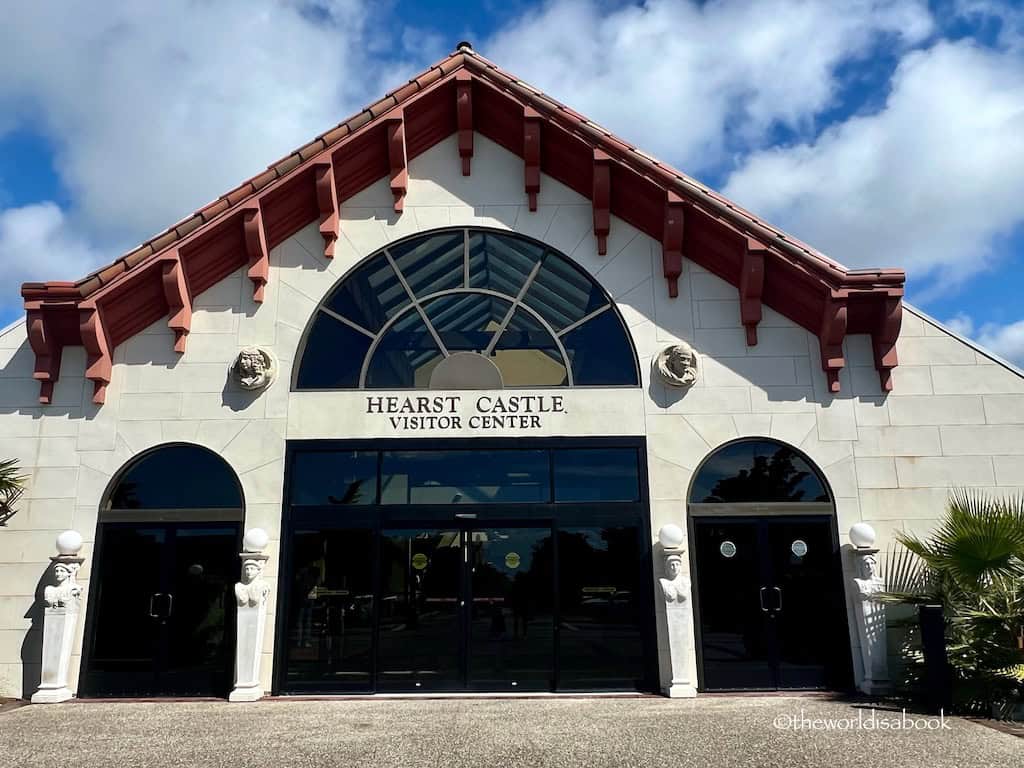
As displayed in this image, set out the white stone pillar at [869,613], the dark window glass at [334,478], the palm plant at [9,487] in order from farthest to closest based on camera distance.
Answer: the dark window glass at [334,478], the palm plant at [9,487], the white stone pillar at [869,613]

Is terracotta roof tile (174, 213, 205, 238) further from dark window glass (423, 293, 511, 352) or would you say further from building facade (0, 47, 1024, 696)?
dark window glass (423, 293, 511, 352)

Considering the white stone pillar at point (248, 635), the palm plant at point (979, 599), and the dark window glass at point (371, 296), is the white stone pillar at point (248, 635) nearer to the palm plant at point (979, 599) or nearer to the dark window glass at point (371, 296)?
the dark window glass at point (371, 296)

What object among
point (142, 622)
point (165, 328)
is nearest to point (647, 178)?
point (165, 328)

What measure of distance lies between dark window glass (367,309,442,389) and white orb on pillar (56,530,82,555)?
15.4 ft

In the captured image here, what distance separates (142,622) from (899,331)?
1221cm

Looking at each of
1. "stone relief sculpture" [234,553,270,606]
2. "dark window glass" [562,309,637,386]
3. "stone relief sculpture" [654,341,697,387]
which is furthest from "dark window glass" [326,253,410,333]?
"stone relief sculpture" [654,341,697,387]

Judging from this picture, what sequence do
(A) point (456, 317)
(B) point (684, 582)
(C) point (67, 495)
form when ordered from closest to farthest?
1. (B) point (684, 582)
2. (C) point (67, 495)
3. (A) point (456, 317)

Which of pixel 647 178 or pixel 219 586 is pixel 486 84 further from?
pixel 219 586

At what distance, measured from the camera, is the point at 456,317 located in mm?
12102

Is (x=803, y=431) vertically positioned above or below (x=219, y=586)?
above

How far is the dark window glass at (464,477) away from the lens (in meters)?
11.3

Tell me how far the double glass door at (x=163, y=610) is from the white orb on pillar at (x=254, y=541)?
55 centimetres

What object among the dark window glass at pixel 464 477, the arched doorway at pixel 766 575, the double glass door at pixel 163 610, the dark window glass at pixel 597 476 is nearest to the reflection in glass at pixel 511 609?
the dark window glass at pixel 464 477

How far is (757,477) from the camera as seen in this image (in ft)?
37.4
